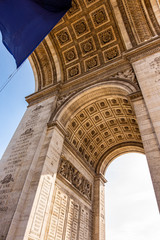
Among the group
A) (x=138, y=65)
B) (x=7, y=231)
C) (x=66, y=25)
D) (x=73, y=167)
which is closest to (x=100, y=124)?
(x=73, y=167)

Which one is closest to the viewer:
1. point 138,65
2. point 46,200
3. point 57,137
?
point 46,200

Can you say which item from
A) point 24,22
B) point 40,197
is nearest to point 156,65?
point 24,22

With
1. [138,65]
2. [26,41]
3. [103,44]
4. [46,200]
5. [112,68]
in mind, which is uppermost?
[103,44]

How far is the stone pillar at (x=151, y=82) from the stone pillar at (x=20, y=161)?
5577mm

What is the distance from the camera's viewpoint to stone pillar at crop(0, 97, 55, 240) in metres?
6.84

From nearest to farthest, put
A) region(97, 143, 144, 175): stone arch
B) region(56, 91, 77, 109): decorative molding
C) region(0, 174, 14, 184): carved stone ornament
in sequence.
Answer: region(0, 174, 14, 184): carved stone ornament, region(56, 91, 77, 109): decorative molding, region(97, 143, 144, 175): stone arch

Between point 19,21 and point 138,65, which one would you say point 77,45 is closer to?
point 138,65

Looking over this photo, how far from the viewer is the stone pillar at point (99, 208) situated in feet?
37.5

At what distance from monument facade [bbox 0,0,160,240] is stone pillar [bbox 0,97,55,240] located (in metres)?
0.05

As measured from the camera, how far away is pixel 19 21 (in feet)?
16.8

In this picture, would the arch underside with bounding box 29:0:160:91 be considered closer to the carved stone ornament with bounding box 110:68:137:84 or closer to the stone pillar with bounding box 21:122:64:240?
the carved stone ornament with bounding box 110:68:137:84

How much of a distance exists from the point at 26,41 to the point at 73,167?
8194mm

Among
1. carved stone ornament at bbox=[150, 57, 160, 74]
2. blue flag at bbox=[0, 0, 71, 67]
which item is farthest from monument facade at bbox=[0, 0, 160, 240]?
blue flag at bbox=[0, 0, 71, 67]

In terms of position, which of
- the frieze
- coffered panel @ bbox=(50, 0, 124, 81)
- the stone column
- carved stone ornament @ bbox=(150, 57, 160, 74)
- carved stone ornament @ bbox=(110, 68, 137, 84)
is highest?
coffered panel @ bbox=(50, 0, 124, 81)
